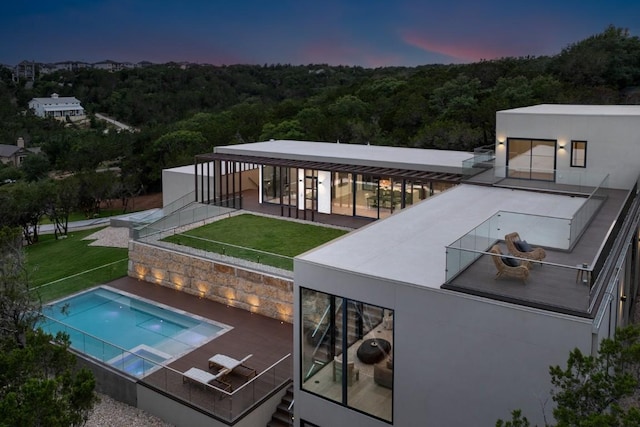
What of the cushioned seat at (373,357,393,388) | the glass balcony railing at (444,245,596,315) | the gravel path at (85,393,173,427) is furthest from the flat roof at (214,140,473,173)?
the gravel path at (85,393,173,427)

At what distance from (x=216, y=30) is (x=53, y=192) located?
8562cm

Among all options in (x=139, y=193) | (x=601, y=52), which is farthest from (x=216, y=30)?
(x=601, y=52)

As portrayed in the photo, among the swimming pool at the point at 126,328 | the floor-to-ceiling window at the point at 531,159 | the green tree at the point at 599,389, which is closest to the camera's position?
the green tree at the point at 599,389

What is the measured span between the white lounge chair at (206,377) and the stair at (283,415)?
1300 mm

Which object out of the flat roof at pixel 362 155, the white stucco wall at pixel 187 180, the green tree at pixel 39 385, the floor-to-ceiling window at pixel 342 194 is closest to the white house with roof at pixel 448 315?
the green tree at pixel 39 385

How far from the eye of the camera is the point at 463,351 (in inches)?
375

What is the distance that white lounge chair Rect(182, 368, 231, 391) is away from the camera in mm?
13055

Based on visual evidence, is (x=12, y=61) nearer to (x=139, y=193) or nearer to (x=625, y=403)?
(x=139, y=193)

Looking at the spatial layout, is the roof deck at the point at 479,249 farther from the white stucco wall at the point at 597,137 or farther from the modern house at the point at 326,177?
the modern house at the point at 326,177

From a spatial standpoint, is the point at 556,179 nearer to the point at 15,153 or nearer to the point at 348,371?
the point at 348,371

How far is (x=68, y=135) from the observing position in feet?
220

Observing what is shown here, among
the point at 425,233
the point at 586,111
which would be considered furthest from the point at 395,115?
the point at 425,233

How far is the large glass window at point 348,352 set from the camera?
34.6ft

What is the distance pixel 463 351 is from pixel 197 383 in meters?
7.02
